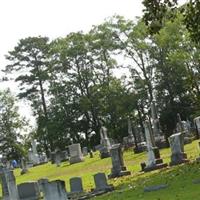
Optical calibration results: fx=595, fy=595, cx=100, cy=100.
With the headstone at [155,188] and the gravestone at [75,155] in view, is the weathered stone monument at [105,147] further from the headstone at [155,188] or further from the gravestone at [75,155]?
the headstone at [155,188]

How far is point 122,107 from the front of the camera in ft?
185

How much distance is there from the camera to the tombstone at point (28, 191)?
76.2 feet

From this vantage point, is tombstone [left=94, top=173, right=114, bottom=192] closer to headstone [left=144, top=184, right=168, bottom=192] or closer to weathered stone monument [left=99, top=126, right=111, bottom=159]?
headstone [left=144, top=184, right=168, bottom=192]

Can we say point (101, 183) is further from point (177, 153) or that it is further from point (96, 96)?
point (96, 96)

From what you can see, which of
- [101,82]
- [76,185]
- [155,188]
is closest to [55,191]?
[155,188]

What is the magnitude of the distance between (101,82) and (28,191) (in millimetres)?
38530

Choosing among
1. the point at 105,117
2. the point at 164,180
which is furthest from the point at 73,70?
the point at 164,180

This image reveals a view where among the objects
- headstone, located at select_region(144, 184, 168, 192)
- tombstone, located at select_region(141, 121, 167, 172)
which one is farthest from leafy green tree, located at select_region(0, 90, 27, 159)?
headstone, located at select_region(144, 184, 168, 192)

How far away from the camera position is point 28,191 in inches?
923

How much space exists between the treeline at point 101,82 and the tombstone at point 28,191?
2701cm

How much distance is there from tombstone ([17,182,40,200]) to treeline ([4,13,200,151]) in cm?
2701

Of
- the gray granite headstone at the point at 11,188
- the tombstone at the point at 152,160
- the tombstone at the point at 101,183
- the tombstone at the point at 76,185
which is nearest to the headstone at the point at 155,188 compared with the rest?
the tombstone at the point at 101,183

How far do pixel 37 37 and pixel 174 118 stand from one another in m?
22.1

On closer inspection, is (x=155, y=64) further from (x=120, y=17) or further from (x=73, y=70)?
(x=73, y=70)
